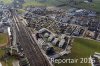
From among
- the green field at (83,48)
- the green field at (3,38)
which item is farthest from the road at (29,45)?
the green field at (83,48)

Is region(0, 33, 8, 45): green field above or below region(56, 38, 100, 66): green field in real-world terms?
above

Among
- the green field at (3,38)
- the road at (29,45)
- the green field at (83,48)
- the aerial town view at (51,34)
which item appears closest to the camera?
the road at (29,45)

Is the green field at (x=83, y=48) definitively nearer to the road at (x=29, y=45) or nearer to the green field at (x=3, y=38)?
the road at (x=29, y=45)

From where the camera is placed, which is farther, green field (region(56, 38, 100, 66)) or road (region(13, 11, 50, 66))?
green field (region(56, 38, 100, 66))

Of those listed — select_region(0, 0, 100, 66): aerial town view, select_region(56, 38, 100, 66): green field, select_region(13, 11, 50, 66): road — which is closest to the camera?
select_region(13, 11, 50, 66): road

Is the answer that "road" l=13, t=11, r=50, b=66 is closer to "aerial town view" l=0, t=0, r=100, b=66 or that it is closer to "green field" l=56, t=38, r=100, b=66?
"aerial town view" l=0, t=0, r=100, b=66

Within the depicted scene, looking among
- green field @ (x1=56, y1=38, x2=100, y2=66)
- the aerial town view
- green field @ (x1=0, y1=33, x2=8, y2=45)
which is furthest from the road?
green field @ (x1=56, y1=38, x2=100, y2=66)

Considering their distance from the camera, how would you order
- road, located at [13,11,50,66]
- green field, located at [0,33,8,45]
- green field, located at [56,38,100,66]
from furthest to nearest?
green field, located at [0,33,8,45]
green field, located at [56,38,100,66]
road, located at [13,11,50,66]
